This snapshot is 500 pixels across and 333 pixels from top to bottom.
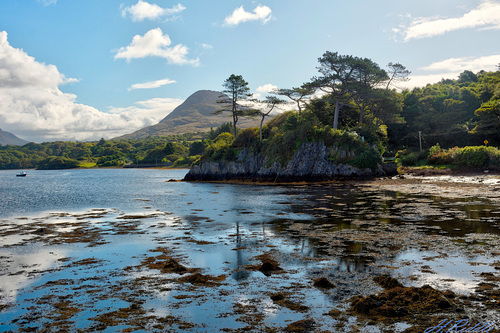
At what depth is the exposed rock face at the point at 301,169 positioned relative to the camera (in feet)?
189

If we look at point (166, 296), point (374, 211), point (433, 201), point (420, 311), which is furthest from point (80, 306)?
point (433, 201)

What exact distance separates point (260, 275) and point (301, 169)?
51296mm

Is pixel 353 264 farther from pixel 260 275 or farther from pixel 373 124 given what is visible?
pixel 373 124

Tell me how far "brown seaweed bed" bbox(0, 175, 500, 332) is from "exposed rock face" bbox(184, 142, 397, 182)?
3545 centimetres

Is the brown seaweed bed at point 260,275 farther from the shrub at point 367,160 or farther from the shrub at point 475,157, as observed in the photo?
the shrub at point 475,157

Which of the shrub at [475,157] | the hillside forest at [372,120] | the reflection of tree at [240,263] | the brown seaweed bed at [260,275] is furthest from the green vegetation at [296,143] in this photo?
the reflection of tree at [240,263]

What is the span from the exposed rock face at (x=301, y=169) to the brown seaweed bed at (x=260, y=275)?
3545 centimetres

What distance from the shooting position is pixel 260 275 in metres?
11.4

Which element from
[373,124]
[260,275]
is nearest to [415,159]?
[373,124]

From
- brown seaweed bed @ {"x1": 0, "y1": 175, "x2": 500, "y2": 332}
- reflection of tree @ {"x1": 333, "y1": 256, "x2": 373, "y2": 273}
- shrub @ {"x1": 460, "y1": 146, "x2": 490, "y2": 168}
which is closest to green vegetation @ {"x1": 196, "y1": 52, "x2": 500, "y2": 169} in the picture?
shrub @ {"x1": 460, "y1": 146, "x2": 490, "y2": 168}

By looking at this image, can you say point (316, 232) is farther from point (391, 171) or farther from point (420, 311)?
point (391, 171)

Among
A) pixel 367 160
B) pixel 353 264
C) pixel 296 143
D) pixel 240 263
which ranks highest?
pixel 296 143

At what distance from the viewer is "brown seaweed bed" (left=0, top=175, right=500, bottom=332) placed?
25.8ft

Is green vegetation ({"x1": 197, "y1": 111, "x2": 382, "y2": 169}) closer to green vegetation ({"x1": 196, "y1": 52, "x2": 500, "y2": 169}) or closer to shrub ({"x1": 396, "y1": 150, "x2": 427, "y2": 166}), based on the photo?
green vegetation ({"x1": 196, "y1": 52, "x2": 500, "y2": 169})
